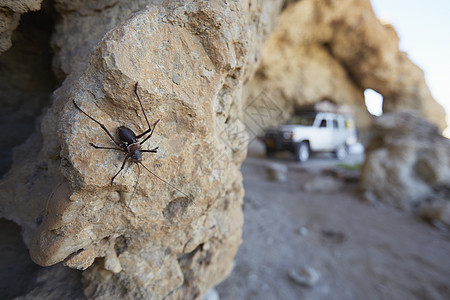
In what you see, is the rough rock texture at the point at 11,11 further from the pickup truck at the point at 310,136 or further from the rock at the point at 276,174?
the pickup truck at the point at 310,136

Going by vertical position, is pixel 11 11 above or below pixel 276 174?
above

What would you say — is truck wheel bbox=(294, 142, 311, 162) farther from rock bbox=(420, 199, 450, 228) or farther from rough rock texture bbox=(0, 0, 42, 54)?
rough rock texture bbox=(0, 0, 42, 54)

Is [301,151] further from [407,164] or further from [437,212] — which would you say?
[437,212]

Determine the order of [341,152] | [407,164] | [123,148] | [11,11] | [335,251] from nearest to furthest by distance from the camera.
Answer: [123,148]
[11,11]
[335,251]
[407,164]
[341,152]

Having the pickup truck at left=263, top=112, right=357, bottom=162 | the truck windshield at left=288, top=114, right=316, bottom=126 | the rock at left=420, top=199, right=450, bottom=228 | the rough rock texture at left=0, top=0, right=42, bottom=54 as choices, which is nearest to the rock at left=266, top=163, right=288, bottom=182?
the pickup truck at left=263, top=112, right=357, bottom=162

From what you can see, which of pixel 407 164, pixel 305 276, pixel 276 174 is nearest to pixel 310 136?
pixel 276 174

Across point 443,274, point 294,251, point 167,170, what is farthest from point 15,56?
point 443,274

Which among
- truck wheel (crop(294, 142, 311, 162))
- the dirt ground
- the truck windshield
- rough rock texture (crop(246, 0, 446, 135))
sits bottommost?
the dirt ground
